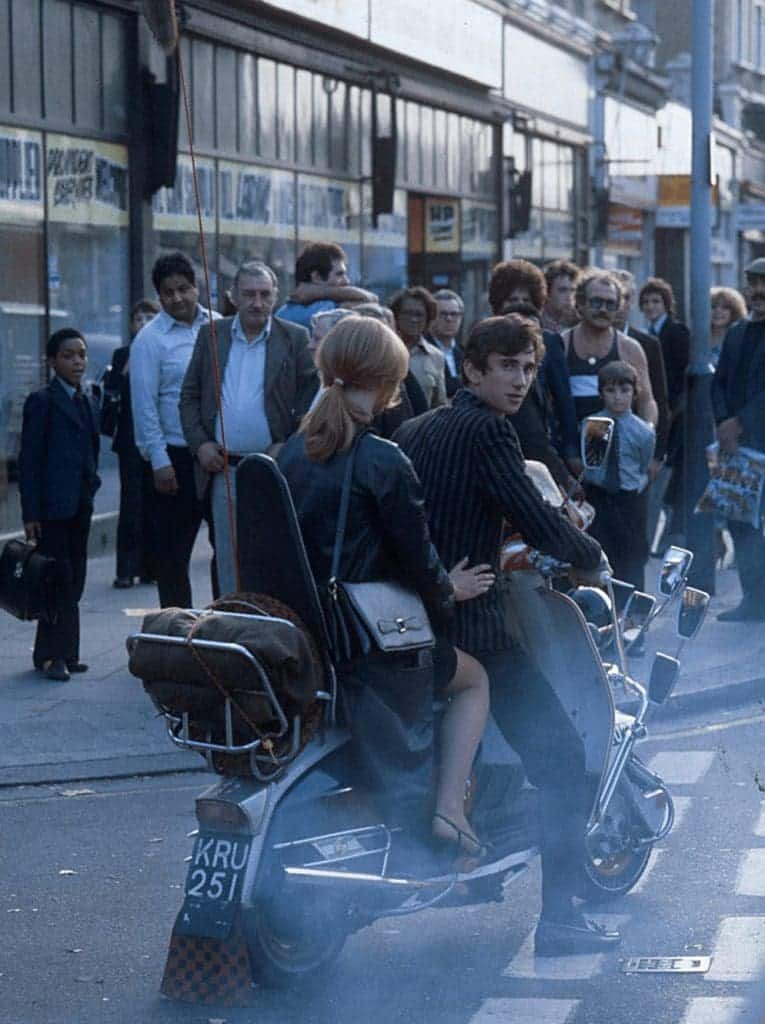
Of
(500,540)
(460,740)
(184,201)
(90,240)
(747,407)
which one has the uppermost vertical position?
(184,201)

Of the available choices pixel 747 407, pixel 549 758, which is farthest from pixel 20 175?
pixel 549 758

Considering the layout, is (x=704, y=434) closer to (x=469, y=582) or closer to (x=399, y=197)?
(x=469, y=582)

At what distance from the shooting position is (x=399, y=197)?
21.5 meters

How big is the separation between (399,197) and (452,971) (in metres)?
16.7

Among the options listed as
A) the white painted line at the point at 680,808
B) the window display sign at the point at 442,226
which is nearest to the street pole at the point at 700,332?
the white painted line at the point at 680,808

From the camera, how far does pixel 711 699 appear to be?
31.2 ft

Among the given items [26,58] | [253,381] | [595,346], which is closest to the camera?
[253,381]

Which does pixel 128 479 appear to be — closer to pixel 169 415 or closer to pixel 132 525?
pixel 132 525

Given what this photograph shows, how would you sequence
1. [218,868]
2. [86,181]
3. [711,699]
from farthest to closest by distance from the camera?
[86,181], [711,699], [218,868]

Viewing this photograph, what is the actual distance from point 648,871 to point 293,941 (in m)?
1.58

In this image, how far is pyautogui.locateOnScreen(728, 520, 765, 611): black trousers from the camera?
11.7 metres

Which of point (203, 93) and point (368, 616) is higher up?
point (203, 93)

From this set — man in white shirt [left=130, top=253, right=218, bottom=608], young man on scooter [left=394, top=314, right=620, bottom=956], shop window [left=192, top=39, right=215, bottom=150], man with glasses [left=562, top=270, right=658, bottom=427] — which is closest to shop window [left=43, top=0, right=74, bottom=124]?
shop window [left=192, top=39, right=215, bottom=150]

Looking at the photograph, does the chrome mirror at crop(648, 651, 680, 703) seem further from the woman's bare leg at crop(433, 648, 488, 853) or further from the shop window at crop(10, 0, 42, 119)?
the shop window at crop(10, 0, 42, 119)
